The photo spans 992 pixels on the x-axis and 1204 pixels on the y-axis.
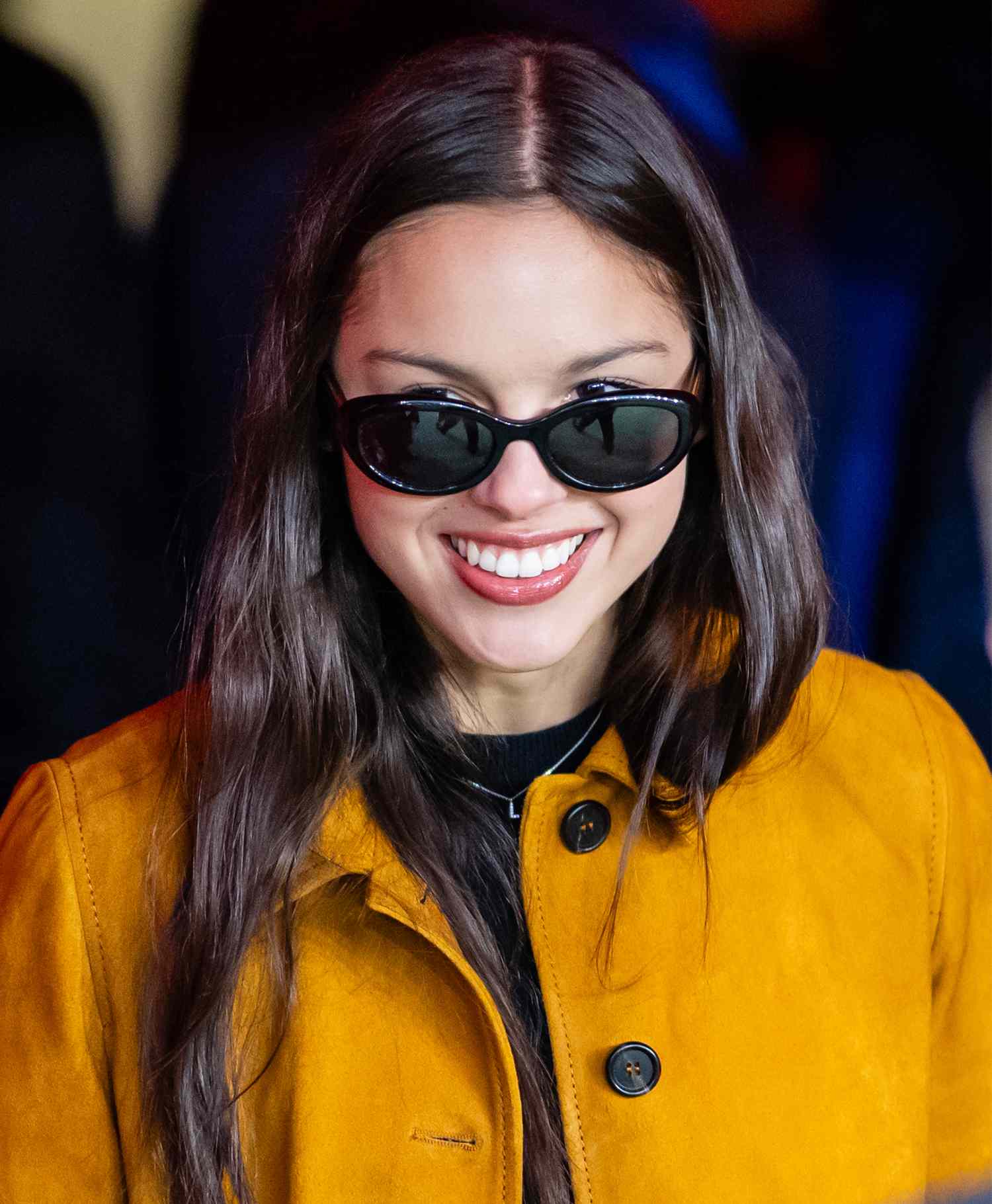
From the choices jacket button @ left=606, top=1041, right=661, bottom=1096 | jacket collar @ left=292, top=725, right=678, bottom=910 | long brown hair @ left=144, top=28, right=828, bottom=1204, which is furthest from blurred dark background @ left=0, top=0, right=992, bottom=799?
jacket button @ left=606, top=1041, right=661, bottom=1096

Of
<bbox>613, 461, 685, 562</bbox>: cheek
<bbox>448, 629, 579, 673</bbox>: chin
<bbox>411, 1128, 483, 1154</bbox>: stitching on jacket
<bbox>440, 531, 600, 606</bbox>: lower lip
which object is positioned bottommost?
<bbox>411, 1128, 483, 1154</bbox>: stitching on jacket

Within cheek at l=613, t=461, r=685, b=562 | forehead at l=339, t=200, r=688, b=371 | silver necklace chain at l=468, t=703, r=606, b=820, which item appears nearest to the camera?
forehead at l=339, t=200, r=688, b=371

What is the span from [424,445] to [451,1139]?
61cm

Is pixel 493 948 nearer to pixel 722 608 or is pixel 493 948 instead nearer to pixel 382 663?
pixel 382 663

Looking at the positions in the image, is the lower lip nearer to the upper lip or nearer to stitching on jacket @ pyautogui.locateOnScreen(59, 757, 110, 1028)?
the upper lip

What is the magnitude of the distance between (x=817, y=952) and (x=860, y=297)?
747mm

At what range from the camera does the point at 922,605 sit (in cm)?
159

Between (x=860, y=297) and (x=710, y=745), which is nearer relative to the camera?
(x=710, y=745)

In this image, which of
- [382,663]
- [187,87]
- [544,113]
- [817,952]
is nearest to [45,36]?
[187,87]

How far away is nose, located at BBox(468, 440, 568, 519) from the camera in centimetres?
105

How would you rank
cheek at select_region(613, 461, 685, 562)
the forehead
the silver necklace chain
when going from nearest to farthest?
the forehead < cheek at select_region(613, 461, 685, 562) < the silver necklace chain

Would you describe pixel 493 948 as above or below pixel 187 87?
below

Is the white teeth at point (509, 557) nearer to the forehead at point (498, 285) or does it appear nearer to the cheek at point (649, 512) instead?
the cheek at point (649, 512)

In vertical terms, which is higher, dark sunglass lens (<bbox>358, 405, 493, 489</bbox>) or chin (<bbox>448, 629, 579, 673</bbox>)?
dark sunglass lens (<bbox>358, 405, 493, 489</bbox>)
